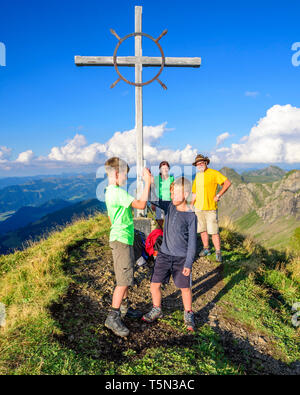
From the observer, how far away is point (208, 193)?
662 cm

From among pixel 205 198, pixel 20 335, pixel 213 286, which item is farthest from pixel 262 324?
pixel 20 335

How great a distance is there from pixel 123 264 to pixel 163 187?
11.9 ft

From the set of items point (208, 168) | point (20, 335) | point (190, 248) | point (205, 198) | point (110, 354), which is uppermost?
point (208, 168)

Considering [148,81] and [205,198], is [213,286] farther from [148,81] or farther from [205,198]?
[148,81]

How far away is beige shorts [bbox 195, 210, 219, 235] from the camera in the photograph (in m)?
6.72

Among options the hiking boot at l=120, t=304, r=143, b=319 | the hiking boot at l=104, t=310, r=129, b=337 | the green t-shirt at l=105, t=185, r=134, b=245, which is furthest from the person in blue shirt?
the green t-shirt at l=105, t=185, r=134, b=245

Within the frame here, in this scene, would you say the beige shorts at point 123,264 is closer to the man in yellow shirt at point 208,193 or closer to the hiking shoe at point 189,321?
the hiking shoe at point 189,321

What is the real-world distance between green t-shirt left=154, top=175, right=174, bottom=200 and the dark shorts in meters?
2.97

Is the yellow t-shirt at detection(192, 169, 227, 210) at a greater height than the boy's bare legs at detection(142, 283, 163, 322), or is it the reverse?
the yellow t-shirt at detection(192, 169, 227, 210)

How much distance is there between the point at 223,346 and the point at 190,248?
5.14 ft

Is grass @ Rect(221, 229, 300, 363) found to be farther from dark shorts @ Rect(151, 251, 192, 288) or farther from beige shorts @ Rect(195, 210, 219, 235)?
dark shorts @ Rect(151, 251, 192, 288)

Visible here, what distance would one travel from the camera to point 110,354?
313 centimetres

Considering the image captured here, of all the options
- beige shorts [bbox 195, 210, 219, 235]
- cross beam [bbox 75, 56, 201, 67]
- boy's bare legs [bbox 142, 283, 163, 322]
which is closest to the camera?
boy's bare legs [bbox 142, 283, 163, 322]
